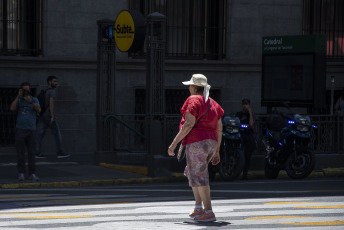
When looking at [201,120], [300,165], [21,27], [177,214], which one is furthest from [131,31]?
[201,120]

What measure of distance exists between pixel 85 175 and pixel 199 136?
6604mm

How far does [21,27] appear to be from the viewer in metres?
22.0

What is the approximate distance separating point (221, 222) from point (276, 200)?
8.48 ft

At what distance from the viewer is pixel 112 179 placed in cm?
1539

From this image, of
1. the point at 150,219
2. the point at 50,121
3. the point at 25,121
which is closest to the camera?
the point at 150,219

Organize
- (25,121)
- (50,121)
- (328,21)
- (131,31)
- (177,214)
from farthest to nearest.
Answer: (328,21) < (50,121) < (131,31) < (25,121) < (177,214)

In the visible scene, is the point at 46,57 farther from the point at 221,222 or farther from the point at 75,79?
the point at 221,222

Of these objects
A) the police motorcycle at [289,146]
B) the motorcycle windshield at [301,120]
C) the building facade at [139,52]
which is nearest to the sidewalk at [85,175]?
the police motorcycle at [289,146]

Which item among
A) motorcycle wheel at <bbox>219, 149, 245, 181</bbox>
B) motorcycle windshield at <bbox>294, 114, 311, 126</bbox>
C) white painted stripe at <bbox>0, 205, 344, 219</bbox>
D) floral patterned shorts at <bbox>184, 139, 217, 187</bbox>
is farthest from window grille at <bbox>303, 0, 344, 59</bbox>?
floral patterned shorts at <bbox>184, 139, 217, 187</bbox>

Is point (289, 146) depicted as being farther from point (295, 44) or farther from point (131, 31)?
point (131, 31)

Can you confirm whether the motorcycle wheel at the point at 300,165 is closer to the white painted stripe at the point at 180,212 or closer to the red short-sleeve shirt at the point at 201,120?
the white painted stripe at the point at 180,212

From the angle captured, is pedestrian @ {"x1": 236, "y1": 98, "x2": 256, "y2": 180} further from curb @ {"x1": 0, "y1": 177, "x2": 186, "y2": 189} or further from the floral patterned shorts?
the floral patterned shorts

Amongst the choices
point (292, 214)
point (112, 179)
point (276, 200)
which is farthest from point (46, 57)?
point (292, 214)

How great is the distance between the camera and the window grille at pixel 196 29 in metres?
23.9
